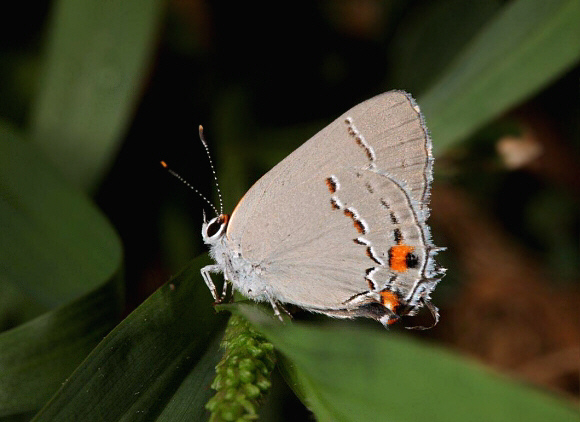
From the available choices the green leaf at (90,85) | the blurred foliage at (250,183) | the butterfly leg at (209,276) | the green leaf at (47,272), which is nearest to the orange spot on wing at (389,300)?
the blurred foliage at (250,183)

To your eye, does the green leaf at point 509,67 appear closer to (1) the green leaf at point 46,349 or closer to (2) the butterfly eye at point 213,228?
(2) the butterfly eye at point 213,228

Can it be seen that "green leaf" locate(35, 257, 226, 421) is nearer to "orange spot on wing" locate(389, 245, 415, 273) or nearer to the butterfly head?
the butterfly head

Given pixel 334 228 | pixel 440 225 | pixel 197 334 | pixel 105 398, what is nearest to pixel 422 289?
pixel 334 228

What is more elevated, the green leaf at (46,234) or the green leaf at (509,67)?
the green leaf at (509,67)

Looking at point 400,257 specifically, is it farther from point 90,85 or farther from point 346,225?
point 90,85

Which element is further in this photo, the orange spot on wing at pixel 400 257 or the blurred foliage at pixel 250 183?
the orange spot on wing at pixel 400 257

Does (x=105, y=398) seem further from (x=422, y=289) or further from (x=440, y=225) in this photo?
(x=440, y=225)

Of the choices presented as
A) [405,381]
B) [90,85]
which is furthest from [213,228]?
[405,381]
